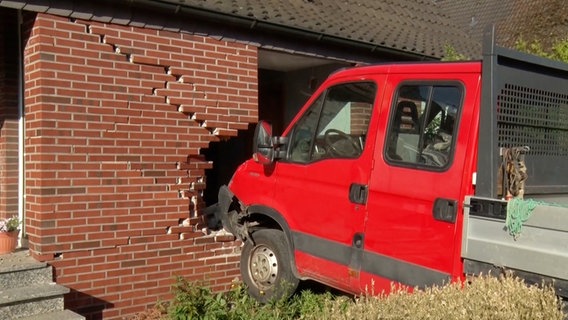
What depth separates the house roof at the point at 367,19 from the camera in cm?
661

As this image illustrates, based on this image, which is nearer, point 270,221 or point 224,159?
point 270,221

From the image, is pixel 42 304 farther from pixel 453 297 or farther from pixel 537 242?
pixel 537 242

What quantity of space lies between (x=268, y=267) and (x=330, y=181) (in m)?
1.27

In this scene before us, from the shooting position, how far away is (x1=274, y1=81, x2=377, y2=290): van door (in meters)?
4.70

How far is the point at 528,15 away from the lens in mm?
15977

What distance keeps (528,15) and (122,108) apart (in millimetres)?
13516

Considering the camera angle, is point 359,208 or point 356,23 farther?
point 356,23

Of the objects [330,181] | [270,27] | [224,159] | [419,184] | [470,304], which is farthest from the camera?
[224,159]

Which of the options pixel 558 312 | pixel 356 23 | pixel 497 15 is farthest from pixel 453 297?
pixel 497 15

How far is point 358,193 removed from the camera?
463 centimetres

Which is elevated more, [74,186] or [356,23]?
[356,23]

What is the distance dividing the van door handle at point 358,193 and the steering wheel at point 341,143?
273 millimetres

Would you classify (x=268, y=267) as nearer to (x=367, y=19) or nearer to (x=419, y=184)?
(x=419, y=184)

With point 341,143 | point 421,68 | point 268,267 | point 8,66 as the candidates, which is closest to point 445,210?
point 421,68
